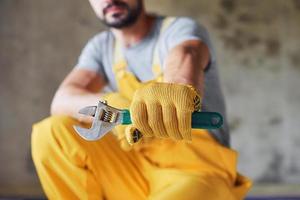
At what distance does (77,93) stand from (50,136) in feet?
0.57

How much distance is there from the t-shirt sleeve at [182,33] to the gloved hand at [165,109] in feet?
1.31

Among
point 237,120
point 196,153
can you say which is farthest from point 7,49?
point 196,153

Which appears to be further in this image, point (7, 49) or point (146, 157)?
point (7, 49)

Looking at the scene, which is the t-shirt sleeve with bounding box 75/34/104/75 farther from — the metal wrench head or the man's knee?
the metal wrench head

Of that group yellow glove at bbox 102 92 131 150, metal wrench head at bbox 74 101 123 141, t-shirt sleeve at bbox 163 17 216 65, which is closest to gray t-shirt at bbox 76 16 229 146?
t-shirt sleeve at bbox 163 17 216 65

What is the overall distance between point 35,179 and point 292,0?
40.9 inches

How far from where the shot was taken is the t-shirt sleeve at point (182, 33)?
1077 millimetres

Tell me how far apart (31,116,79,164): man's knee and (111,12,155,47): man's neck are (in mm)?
326

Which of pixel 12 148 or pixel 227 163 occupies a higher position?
pixel 227 163

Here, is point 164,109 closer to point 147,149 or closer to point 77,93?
point 147,149

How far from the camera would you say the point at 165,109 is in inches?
26.3

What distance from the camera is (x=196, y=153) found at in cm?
103

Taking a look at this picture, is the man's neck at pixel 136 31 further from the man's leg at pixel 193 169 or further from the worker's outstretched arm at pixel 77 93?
the man's leg at pixel 193 169

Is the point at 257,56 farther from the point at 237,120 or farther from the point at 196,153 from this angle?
the point at 196,153
